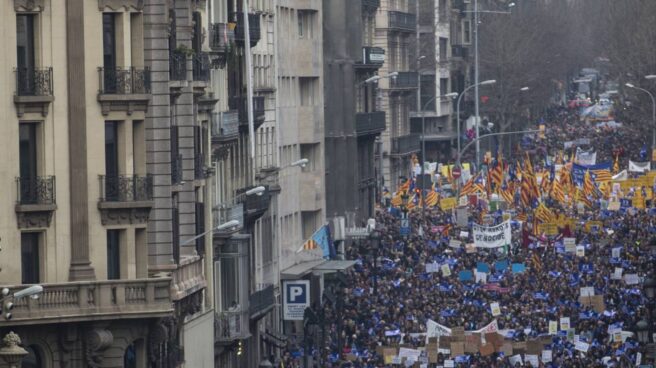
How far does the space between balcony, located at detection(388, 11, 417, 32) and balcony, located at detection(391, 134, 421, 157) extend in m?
5.43

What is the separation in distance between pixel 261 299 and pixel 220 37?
1001cm

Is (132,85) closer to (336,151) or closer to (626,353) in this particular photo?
(626,353)

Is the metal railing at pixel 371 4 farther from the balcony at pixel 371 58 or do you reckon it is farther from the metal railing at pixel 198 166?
the metal railing at pixel 198 166

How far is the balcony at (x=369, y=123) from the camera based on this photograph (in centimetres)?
12094

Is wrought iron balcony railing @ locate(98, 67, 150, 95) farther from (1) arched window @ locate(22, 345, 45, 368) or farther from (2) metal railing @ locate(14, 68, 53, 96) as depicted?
(1) arched window @ locate(22, 345, 45, 368)

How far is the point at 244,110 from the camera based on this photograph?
86312 mm

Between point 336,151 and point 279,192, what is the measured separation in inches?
749

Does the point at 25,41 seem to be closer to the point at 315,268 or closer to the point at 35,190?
the point at 35,190

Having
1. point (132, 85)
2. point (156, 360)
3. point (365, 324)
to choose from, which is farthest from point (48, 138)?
point (365, 324)

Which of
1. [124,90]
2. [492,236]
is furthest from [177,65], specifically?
[492,236]

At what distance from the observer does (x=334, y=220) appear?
111812mm

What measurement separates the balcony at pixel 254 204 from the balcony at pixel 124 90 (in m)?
25.5

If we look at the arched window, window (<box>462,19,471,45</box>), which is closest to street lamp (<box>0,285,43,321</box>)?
the arched window

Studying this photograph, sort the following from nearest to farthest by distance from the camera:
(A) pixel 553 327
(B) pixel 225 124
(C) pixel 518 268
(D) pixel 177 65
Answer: (D) pixel 177 65 < (B) pixel 225 124 < (A) pixel 553 327 < (C) pixel 518 268
